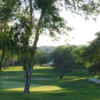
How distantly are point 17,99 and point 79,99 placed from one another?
3687 mm

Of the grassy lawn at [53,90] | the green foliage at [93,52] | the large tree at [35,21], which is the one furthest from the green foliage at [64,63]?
the large tree at [35,21]

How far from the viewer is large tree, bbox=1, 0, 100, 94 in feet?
41.5

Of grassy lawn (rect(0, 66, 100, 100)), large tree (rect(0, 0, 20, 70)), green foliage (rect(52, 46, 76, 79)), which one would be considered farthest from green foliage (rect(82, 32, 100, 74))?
large tree (rect(0, 0, 20, 70))

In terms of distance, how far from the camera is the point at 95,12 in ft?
46.0

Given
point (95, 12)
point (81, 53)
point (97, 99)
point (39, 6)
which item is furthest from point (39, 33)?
point (81, 53)

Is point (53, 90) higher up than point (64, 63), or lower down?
lower down

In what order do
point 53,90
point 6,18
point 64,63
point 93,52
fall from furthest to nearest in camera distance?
point 64,63 < point 93,52 < point 53,90 < point 6,18

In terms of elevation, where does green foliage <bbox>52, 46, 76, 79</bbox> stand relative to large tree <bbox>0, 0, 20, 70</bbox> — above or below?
below

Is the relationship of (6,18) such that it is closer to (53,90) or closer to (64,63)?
(53,90)

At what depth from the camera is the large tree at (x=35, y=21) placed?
12.6m

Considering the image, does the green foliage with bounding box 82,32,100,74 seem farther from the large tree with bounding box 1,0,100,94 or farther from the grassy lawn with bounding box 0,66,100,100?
the large tree with bounding box 1,0,100,94

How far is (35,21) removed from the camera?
43.8 feet

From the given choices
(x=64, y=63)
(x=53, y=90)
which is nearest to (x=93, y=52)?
(x=53, y=90)

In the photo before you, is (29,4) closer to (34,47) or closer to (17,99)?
(34,47)
